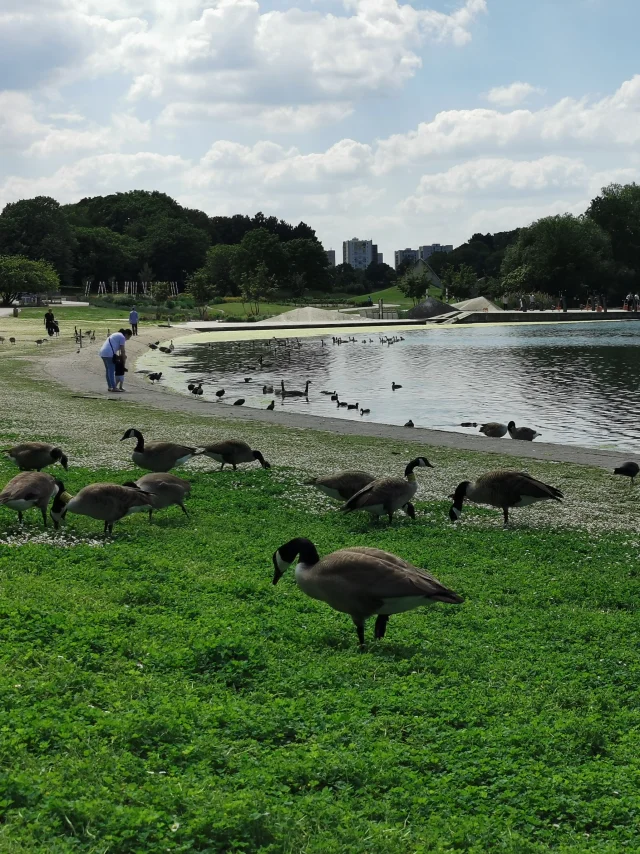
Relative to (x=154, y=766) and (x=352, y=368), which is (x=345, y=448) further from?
(x=352, y=368)

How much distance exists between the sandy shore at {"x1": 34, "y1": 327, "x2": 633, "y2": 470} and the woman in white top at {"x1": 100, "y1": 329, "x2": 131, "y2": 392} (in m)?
0.65

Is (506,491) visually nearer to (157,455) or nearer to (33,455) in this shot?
(157,455)

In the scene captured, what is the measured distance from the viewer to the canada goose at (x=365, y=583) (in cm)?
865

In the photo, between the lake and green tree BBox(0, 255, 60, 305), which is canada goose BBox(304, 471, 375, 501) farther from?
green tree BBox(0, 255, 60, 305)

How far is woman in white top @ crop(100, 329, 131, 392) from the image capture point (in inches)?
1453

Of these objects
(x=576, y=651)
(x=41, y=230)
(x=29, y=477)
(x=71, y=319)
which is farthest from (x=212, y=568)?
(x=41, y=230)

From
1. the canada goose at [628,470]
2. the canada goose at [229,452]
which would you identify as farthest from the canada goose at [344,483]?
the canada goose at [628,470]

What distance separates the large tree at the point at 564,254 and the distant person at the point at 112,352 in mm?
127192

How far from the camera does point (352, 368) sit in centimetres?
6825

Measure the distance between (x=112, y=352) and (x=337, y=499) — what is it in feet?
77.6

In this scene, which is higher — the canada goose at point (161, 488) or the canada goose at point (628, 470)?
the canada goose at point (161, 488)

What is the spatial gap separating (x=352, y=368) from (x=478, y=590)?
5695 cm

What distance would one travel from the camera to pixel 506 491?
1521 cm

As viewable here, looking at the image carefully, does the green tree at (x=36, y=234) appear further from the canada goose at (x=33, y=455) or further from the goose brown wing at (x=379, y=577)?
the goose brown wing at (x=379, y=577)
